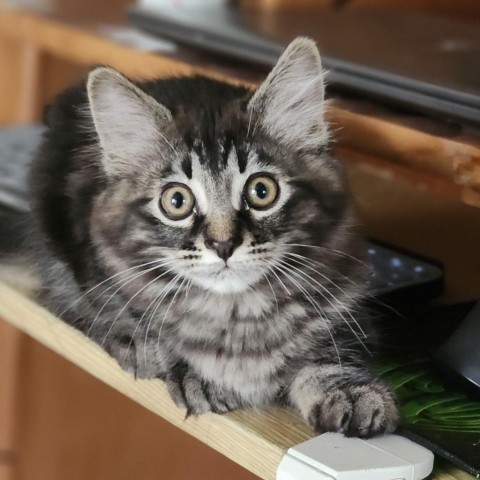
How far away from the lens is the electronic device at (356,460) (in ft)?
2.20

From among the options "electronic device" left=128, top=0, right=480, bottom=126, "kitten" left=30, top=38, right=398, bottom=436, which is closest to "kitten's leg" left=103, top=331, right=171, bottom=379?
"kitten" left=30, top=38, right=398, bottom=436

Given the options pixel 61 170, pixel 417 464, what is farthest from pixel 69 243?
pixel 417 464

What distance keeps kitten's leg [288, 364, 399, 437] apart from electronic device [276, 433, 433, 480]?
2cm

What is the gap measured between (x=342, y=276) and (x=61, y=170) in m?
0.33

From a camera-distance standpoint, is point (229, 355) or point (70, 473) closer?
point (229, 355)

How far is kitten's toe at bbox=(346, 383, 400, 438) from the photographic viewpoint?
0.74 m

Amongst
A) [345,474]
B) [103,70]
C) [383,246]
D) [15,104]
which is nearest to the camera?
[345,474]

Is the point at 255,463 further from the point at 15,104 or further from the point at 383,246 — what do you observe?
the point at 15,104

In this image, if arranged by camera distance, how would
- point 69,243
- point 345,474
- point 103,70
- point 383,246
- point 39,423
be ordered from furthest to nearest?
point 39,423 → point 383,246 → point 69,243 → point 103,70 → point 345,474

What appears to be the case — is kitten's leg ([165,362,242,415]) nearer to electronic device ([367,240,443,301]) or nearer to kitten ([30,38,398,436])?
kitten ([30,38,398,436])

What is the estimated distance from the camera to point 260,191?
0.82m

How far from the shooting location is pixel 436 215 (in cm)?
126

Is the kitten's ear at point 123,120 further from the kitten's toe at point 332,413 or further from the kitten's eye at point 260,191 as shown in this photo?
the kitten's toe at point 332,413

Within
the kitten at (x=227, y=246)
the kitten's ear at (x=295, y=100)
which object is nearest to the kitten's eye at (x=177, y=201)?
the kitten at (x=227, y=246)
